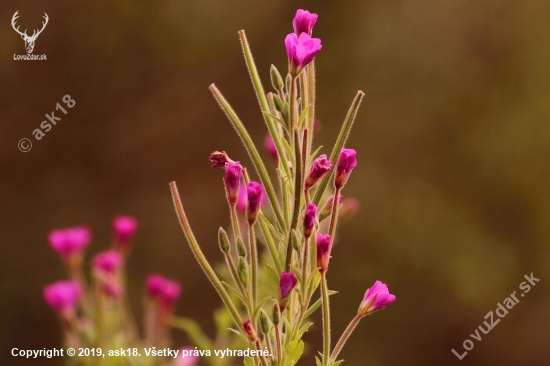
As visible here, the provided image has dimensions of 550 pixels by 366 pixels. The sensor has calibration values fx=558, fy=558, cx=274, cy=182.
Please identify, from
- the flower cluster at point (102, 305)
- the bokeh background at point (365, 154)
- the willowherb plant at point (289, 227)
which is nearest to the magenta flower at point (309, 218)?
the willowherb plant at point (289, 227)

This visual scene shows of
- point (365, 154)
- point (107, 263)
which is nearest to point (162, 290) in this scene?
point (107, 263)

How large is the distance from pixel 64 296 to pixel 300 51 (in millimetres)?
427

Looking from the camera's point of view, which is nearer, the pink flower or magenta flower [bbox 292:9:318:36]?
magenta flower [bbox 292:9:318:36]

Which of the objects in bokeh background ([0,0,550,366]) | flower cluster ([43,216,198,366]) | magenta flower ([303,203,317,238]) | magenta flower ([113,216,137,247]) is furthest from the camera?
bokeh background ([0,0,550,366])

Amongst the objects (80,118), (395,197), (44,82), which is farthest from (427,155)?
(44,82)

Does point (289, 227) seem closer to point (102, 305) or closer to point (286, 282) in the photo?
point (286, 282)

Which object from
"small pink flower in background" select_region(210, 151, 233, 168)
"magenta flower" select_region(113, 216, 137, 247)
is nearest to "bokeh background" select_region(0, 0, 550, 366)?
"magenta flower" select_region(113, 216, 137, 247)

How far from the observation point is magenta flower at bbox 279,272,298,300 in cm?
26

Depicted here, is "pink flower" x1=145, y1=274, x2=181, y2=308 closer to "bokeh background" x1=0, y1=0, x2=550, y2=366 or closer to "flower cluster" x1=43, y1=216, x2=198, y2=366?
"flower cluster" x1=43, y1=216, x2=198, y2=366

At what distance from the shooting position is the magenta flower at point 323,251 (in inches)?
10.7

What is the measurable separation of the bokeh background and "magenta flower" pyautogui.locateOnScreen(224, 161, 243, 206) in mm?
1386

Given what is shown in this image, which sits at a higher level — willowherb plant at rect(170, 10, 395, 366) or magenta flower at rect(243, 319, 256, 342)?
willowherb plant at rect(170, 10, 395, 366)

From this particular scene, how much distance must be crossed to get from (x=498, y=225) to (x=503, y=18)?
64cm

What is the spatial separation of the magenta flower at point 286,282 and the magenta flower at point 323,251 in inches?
0.7
